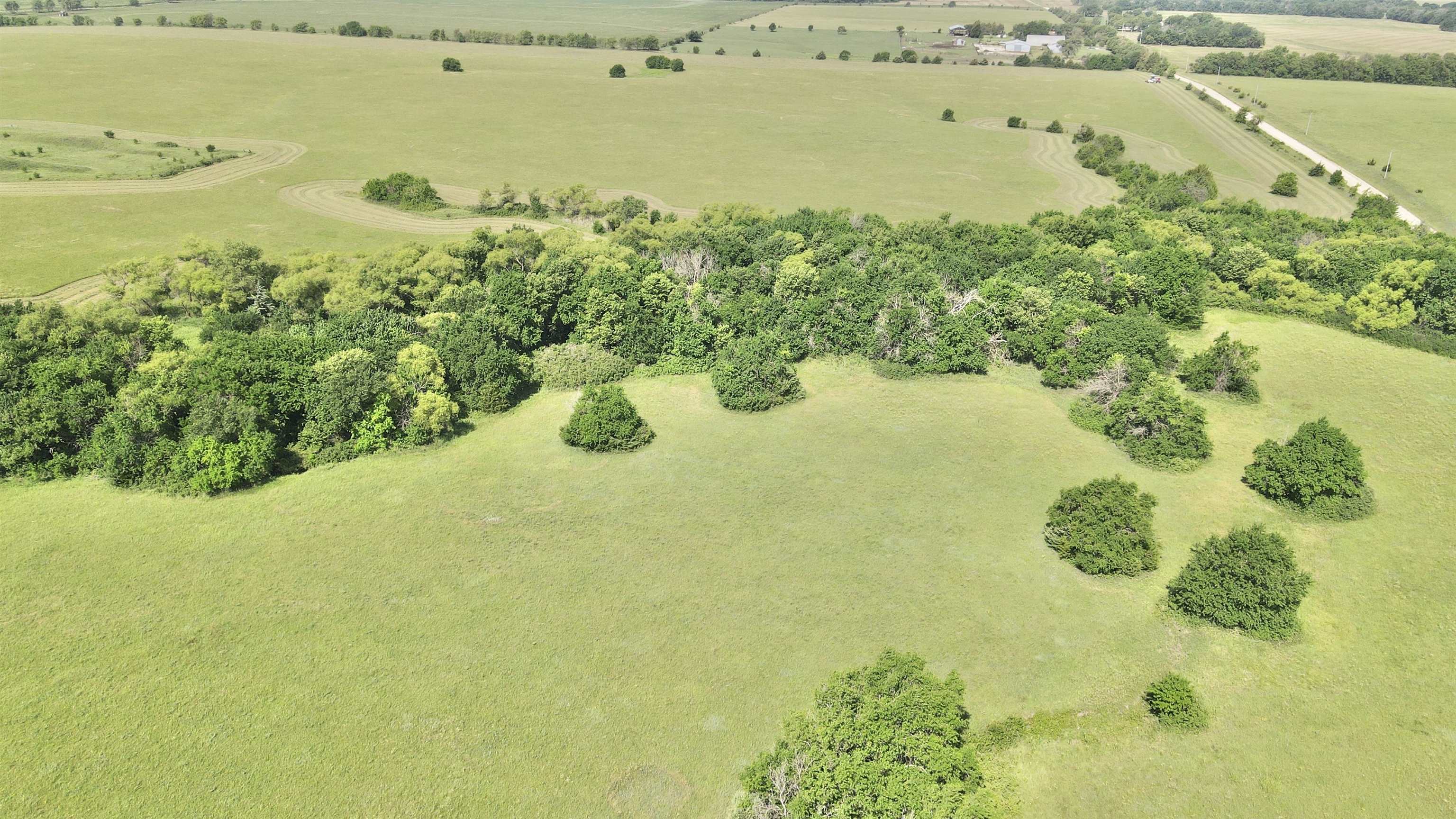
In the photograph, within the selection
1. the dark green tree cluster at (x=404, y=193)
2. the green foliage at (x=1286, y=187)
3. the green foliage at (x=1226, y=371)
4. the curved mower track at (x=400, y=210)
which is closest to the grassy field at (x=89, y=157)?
the curved mower track at (x=400, y=210)

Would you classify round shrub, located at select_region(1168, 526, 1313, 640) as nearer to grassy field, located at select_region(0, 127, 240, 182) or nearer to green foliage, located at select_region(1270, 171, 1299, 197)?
green foliage, located at select_region(1270, 171, 1299, 197)

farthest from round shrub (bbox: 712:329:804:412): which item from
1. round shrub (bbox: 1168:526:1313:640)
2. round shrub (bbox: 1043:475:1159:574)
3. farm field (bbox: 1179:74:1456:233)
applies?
farm field (bbox: 1179:74:1456:233)

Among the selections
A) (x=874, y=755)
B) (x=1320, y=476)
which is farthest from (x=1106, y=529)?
(x=874, y=755)

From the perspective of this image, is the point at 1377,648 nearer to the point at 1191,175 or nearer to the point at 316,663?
the point at 316,663

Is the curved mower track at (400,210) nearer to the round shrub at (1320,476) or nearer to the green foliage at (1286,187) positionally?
the round shrub at (1320,476)

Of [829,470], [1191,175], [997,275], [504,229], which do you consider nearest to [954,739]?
[829,470]

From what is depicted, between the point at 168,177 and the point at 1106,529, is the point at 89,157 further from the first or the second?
the point at 1106,529
